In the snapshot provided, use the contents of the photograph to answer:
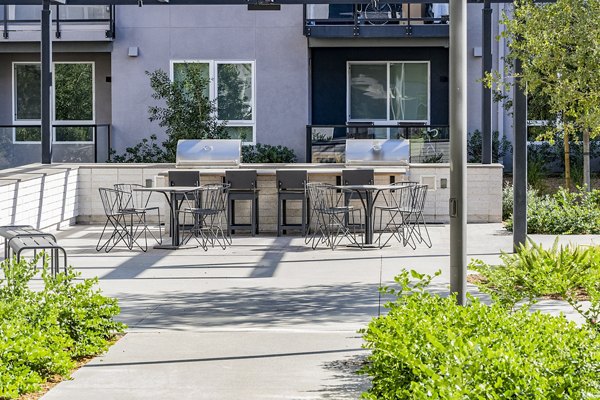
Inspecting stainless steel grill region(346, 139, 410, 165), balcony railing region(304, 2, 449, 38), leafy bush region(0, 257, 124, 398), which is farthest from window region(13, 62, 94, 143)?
leafy bush region(0, 257, 124, 398)

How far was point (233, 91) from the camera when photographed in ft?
86.7

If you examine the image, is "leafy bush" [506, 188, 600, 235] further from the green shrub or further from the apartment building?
the apartment building

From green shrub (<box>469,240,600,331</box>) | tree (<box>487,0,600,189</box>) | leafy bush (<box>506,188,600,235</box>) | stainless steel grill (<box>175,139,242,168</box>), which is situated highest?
tree (<box>487,0,600,189</box>)

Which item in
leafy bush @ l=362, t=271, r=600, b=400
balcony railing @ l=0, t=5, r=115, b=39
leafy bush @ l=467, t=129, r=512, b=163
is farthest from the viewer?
balcony railing @ l=0, t=5, r=115, b=39

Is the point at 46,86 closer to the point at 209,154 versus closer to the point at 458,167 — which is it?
the point at 209,154

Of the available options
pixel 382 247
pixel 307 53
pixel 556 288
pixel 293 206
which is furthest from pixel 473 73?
pixel 556 288

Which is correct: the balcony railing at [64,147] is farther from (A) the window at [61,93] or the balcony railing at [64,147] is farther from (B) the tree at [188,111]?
(B) the tree at [188,111]

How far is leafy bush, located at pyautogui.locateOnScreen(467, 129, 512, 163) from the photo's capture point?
82.8 feet

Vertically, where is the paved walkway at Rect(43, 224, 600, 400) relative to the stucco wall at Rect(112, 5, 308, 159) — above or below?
below

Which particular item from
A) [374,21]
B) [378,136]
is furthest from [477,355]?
[374,21]

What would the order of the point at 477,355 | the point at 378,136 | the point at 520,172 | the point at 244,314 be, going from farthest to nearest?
the point at 378,136 < the point at 520,172 < the point at 244,314 < the point at 477,355

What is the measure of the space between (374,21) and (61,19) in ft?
24.0

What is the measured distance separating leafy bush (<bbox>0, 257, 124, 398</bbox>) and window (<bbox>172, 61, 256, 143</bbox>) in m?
17.0

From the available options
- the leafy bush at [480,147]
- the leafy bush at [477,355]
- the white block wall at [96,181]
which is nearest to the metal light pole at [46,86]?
the white block wall at [96,181]
